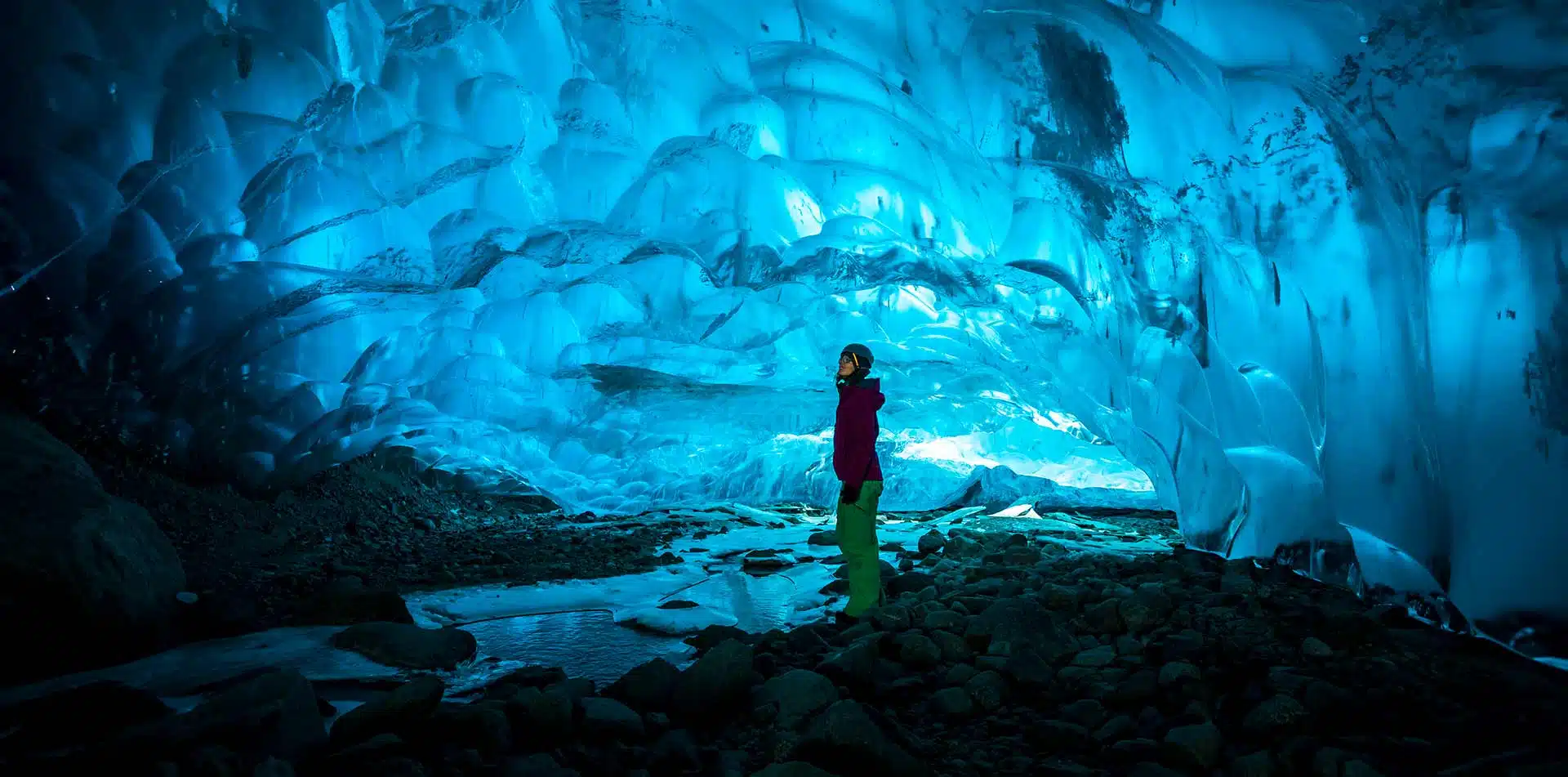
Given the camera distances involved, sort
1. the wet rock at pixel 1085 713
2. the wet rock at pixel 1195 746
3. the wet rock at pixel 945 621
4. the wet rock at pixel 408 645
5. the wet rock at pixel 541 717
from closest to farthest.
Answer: the wet rock at pixel 1195 746 → the wet rock at pixel 541 717 → the wet rock at pixel 1085 713 → the wet rock at pixel 408 645 → the wet rock at pixel 945 621

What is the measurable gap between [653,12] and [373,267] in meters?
3.29

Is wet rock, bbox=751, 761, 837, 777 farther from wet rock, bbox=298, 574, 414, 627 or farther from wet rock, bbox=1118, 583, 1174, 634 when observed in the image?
wet rock, bbox=298, 574, 414, 627

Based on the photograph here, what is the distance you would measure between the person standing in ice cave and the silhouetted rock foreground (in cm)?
35

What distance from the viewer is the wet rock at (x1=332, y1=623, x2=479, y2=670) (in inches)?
117

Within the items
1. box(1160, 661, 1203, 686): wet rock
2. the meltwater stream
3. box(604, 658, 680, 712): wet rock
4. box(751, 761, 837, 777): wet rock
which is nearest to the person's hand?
the meltwater stream

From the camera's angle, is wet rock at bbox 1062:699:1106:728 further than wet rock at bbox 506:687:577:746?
Yes

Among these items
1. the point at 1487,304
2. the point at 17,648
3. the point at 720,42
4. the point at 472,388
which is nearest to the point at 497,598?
the point at 17,648

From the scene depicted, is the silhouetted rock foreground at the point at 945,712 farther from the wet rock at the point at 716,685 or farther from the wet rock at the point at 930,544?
the wet rock at the point at 930,544

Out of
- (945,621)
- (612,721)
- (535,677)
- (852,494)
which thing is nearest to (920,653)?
(945,621)

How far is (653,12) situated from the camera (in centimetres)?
570

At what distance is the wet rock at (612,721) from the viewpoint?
→ 84.5 inches

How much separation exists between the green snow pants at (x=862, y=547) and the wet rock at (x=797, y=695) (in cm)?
121

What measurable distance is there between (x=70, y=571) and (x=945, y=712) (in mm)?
3186

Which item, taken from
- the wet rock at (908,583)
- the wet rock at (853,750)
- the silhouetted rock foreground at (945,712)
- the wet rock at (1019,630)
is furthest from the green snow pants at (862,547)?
the wet rock at (853,750)
